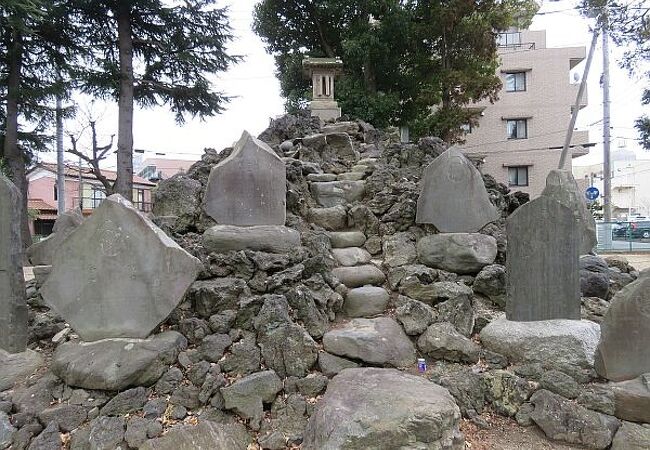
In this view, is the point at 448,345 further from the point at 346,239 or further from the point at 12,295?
the point at 12,295

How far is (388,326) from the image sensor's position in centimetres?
338

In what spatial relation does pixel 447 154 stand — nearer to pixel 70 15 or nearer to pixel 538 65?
pixel 70 15

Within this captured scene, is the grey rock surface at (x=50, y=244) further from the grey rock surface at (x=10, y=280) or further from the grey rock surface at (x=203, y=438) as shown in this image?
the grey rock surface at (x=203, y=438)

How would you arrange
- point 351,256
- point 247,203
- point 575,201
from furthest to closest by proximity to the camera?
point 575,201 < point 351,256 < point 247,203

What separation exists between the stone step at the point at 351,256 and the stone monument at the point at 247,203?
0.60 metres

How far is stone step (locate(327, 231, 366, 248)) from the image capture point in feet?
15.7

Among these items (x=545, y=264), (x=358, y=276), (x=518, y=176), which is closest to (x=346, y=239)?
(x=358, y=276)

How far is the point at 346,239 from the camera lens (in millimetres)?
4832

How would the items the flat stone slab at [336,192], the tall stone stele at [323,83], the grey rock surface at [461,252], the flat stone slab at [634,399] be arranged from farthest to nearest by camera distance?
the tall stone stele at [323,83]
the flat stone slab at [336,192]
the grey rock surface at [461,252]
the flat stone slab at [634,399]

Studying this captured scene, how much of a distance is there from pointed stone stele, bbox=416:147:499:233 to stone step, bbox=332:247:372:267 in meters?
0.88

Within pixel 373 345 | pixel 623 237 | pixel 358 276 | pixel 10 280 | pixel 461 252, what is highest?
pixel 461 252

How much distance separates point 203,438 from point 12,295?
6.64ft

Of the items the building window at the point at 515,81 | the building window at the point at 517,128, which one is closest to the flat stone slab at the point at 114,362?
the building window at the point at 517,128

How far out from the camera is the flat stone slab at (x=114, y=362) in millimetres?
2736
